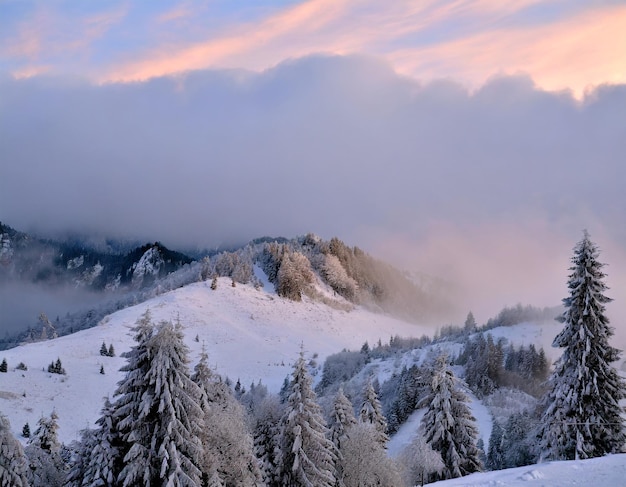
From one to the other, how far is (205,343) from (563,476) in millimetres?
98625

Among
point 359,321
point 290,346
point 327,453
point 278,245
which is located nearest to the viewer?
point 327,453

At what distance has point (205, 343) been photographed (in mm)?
110500

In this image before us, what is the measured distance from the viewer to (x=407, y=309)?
19950 centimetres

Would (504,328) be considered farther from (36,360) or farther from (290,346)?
(36,360)

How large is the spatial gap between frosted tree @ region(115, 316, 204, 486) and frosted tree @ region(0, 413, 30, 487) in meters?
6.54

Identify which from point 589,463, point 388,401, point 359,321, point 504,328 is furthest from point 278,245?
point 589,463

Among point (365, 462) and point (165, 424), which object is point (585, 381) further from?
point (165, 424)

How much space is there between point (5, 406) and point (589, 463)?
2329 inches

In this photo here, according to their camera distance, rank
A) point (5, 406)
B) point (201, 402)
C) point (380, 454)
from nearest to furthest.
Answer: point (201, 402)
point (380, 454)
point (5, 406)

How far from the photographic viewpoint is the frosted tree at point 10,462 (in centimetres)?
2638

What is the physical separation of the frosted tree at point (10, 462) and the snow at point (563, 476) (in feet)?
68.4

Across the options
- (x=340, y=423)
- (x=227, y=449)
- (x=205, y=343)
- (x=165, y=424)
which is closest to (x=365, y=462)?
(x=340, y=423)

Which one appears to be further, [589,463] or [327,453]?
[327,453]

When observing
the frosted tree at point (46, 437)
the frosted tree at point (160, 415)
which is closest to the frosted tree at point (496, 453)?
the frosted tree at point (160, 415)
